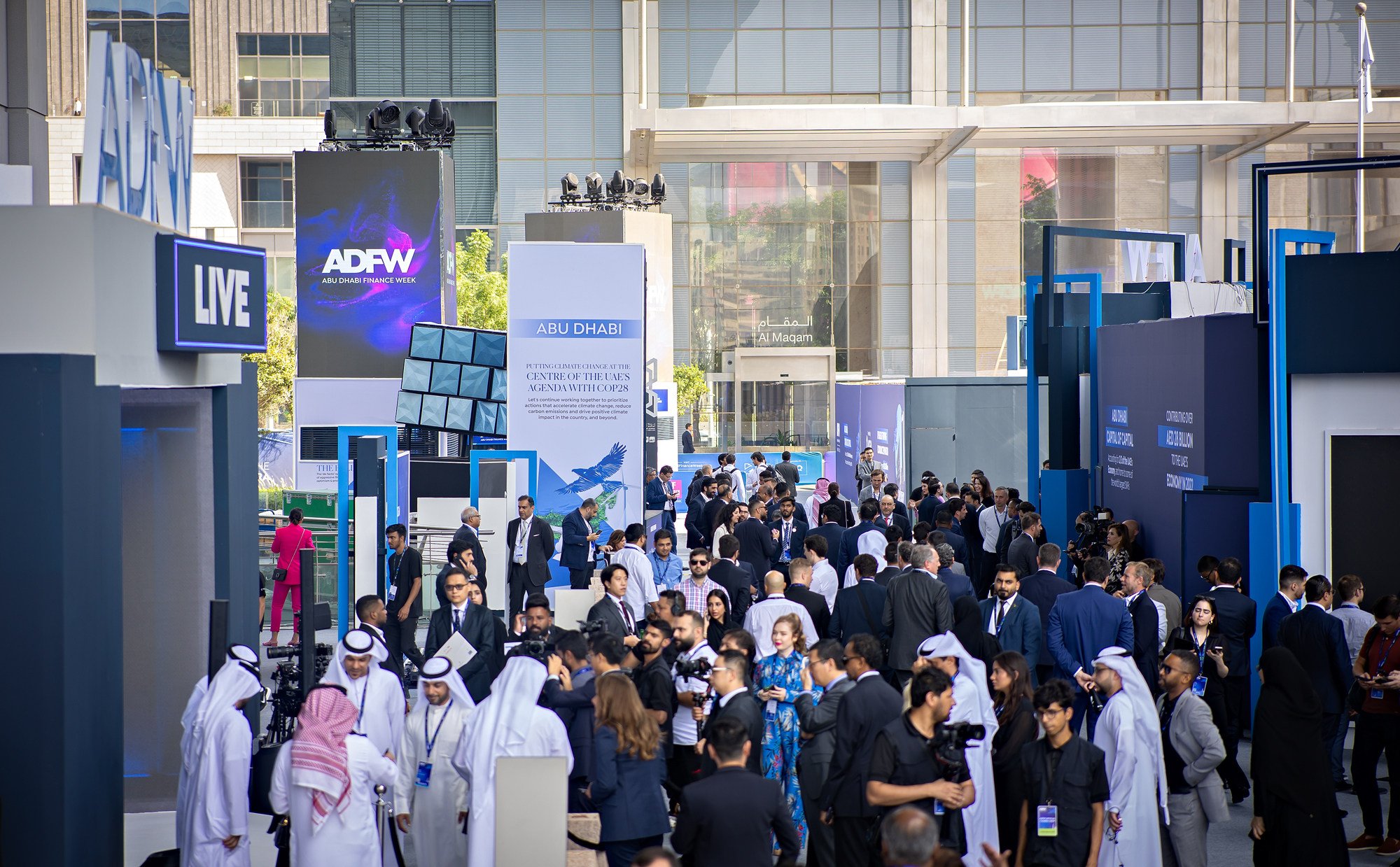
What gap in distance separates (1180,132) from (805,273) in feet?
41.5

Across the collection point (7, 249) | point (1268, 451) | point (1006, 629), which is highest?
point (7, 249)

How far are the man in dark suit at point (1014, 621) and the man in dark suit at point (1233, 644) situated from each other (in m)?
1.23

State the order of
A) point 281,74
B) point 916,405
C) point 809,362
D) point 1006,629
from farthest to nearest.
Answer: point 281,74
point 809,362
point 916,405
point 1006,629

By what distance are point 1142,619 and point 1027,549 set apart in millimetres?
2802

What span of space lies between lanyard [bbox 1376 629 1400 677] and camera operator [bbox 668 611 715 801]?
4.08 metres

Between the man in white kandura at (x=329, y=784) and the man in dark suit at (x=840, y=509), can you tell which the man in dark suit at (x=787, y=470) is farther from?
the man in white kandura at (x=329, y=784)

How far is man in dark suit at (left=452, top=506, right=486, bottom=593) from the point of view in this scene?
12.0 meters

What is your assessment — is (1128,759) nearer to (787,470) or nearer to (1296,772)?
(1296,772)

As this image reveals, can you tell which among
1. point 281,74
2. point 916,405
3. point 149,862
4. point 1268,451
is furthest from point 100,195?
point 281,74

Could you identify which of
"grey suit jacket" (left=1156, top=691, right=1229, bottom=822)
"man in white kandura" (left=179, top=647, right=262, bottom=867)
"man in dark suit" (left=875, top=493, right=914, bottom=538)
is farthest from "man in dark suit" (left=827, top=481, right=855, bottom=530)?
"man in white kandura" (left=179, top=647, right=262, bottom=867)

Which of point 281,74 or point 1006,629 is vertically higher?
point 281,74

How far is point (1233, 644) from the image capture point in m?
9.52

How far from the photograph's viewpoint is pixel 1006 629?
942 cm

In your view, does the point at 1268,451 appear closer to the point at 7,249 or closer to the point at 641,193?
the point at 7,249
